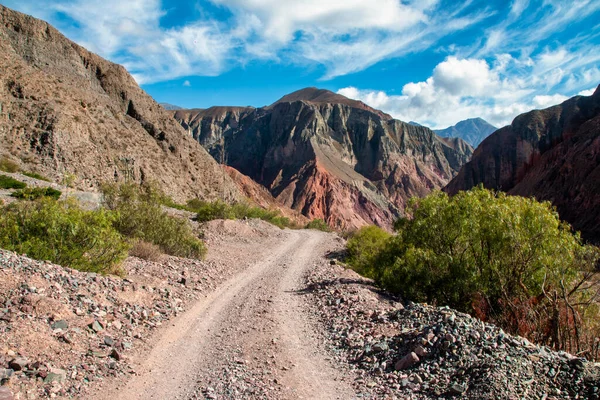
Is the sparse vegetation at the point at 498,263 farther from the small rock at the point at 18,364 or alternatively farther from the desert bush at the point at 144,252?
the small rock at the point at 18,364

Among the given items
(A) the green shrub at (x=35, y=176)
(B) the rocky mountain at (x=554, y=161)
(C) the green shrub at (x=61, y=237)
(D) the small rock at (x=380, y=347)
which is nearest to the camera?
(D) the small rock at (x=380, y=347)

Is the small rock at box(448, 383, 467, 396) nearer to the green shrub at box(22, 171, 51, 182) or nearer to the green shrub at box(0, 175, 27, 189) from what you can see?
the green shrub at box(0, 175, 27, 189)

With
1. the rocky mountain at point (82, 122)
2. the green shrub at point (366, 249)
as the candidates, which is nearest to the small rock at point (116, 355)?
the green shrub at point (366, 249)

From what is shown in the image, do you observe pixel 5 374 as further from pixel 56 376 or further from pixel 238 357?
pixel 238 357

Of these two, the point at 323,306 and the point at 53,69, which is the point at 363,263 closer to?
the point at 323,306

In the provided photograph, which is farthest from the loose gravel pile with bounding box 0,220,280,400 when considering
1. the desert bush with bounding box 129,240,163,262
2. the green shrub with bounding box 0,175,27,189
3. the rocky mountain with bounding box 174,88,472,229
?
the rocky mountain with bounding box 174,88,472,229

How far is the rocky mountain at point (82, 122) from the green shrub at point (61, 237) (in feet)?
86.0

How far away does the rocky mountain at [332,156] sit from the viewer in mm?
103562

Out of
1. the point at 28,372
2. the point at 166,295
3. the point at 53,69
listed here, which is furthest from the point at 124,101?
the point at 28,372

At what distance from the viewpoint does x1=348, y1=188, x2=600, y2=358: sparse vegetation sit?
905cm

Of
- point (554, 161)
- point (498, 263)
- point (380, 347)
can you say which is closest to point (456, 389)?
A: point (380, 347)

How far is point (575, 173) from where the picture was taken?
58.6 meters

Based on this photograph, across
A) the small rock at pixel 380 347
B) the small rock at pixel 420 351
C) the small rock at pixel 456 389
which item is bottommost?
the small rock at pixel 456 389

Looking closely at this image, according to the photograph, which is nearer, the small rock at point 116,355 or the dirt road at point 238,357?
the dirt road at point 238,357
